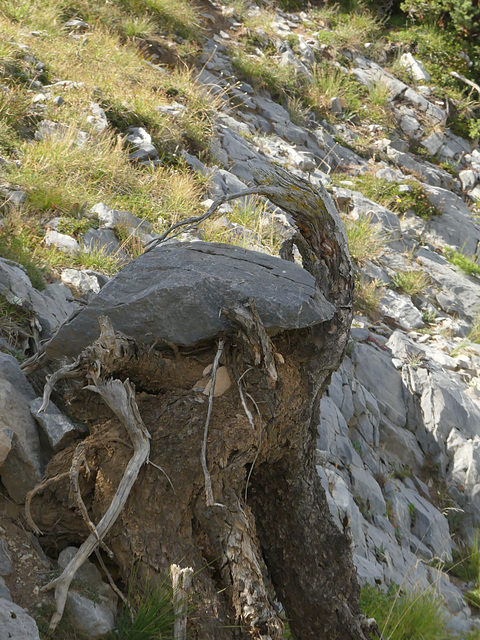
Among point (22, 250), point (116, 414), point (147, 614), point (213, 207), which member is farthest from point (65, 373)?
point (22, 250)

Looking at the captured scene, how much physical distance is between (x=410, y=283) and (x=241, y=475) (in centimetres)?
665

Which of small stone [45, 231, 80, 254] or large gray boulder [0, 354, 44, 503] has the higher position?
large gray boulder [0, 354, 44, 503]

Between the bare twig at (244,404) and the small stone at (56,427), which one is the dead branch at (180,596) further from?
the small stone at (56,427)

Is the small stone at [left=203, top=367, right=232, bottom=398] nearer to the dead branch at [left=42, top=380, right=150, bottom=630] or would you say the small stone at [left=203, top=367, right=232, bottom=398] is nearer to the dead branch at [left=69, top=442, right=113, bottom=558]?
the dead branch at [left=42, top=380, right=150, bottom=630]

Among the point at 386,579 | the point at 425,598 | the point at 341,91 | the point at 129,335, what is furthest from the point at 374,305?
the point at 341,91

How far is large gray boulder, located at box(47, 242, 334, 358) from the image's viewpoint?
103 inches

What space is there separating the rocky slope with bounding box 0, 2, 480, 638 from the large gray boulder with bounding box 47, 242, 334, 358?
460mm

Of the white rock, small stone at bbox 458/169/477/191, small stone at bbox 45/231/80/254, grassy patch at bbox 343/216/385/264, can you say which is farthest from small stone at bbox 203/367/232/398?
the white rock

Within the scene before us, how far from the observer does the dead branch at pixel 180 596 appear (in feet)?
6.24

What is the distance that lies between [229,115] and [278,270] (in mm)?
8023

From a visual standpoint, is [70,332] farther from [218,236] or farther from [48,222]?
[218,236]

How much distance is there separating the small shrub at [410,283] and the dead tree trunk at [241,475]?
556 centimetres

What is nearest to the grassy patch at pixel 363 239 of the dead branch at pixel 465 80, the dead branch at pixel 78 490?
the dead branch at pixel 78 490

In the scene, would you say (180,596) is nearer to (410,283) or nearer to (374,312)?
(374,312)
